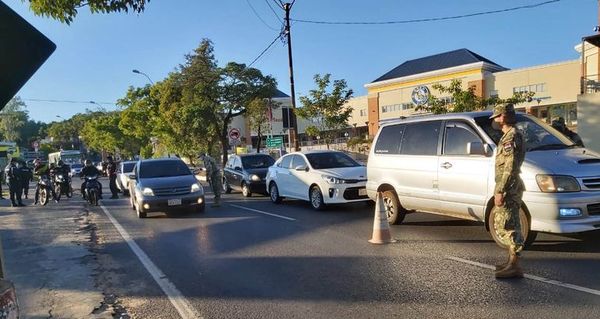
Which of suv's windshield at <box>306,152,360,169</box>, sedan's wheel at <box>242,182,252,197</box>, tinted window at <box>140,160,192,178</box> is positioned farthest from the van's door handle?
sedan's wheel at <box>242,182,252,197</box>

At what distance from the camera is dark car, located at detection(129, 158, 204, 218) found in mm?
13500

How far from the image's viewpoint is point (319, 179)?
13.0m

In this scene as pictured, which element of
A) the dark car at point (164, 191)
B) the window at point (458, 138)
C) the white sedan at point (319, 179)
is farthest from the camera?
the dark car at point (164, 191)

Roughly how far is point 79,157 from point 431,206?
63.6m

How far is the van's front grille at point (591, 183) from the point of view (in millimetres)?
6801

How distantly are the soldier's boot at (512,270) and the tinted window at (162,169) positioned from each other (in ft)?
34.7

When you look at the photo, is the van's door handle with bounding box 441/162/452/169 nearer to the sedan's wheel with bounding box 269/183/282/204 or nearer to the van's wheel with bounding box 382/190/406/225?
the van's wheel with bounding box 382/190/406/225

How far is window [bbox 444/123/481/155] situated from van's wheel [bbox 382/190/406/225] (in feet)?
5.46

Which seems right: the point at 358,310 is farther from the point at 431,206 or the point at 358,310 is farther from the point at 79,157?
the point at 79,157

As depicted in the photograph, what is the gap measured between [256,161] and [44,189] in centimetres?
799

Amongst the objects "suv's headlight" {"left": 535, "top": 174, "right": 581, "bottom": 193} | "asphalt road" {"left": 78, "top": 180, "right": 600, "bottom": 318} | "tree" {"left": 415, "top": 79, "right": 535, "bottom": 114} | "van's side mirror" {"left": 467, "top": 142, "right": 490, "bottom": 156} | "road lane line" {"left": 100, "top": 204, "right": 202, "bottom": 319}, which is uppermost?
"tree" {"left": 415, "top": 79, "right": 535, "bottom": 114}

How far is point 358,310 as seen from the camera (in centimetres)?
525

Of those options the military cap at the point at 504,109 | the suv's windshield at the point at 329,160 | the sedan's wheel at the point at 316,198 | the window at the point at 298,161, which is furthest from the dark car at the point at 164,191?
the military cap at the point at 504,109

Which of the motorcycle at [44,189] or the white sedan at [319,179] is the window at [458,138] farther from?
the motorcycle at [44,189]
